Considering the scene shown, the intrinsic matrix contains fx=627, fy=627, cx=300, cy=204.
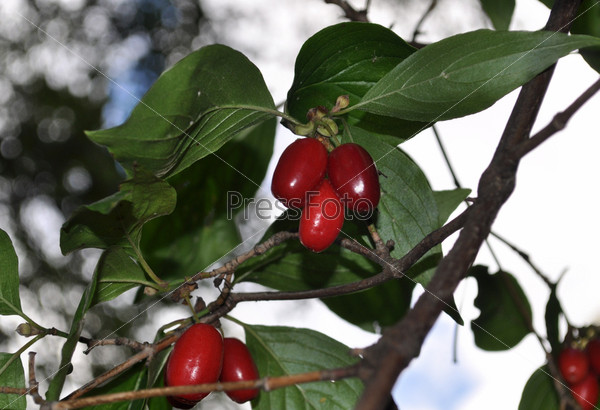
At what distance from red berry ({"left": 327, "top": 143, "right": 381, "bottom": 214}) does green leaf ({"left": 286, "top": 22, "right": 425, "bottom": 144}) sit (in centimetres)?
7

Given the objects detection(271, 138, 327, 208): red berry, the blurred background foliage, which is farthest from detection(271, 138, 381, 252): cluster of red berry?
the blurred background foliage

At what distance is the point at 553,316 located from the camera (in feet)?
1.58

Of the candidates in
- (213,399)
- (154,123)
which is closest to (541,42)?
(154,123)

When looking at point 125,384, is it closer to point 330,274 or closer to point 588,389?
point 330,274

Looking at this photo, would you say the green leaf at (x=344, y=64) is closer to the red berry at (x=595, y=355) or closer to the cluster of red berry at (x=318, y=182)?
the cluster of red berry at (x=318, y=182)

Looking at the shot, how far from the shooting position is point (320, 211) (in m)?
0.35

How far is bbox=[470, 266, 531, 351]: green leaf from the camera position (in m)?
0.58

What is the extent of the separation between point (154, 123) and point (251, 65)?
0.07 m

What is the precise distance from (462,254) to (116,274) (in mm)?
253

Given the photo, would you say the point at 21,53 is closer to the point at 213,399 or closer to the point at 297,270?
the point at 213,399

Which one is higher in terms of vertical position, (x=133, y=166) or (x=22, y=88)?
(x=22, y=88)

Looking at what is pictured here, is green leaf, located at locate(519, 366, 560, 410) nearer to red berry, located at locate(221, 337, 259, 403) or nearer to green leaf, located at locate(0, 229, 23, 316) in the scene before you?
red berry, located at locate(221, 337, 259, 403)

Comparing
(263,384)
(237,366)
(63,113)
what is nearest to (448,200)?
(237,366)

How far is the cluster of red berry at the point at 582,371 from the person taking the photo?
0.46 meters
